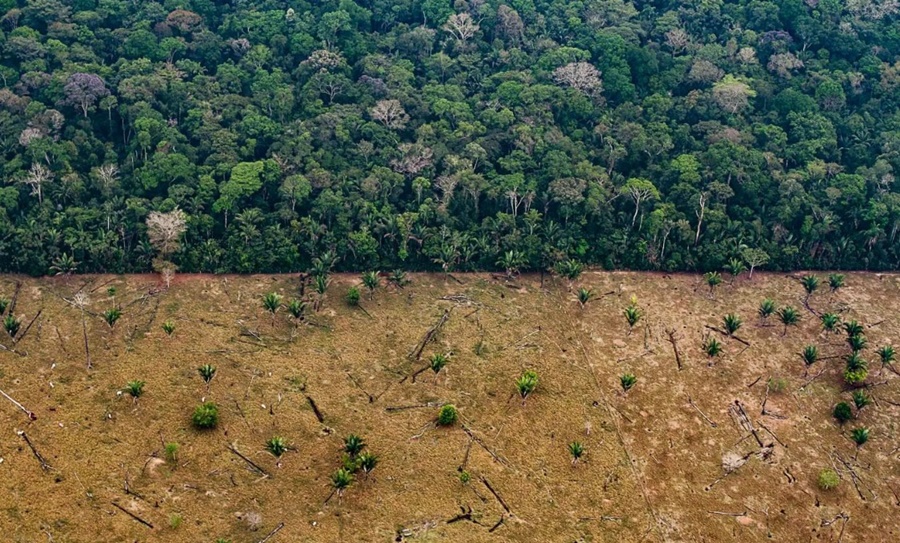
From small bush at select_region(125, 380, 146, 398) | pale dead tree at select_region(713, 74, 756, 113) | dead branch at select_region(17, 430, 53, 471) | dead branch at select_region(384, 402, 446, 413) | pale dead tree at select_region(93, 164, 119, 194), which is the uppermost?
pale dead tree at select_region(713, 74, 756, 113)

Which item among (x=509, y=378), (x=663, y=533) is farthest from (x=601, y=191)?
(x=663, y=533)

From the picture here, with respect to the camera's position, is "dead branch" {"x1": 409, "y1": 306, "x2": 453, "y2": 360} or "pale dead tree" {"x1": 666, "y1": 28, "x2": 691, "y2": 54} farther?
"pale dead tree" {"x1": 666, "y1": 28, "x2": 691, "y2": 54}

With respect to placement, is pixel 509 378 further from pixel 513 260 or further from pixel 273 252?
pixel 273 252

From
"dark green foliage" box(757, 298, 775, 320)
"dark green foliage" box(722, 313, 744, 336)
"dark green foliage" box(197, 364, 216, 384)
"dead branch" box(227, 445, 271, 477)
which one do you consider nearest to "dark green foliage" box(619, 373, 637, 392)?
"dark green foliage" box(722, 313, 744, 336)

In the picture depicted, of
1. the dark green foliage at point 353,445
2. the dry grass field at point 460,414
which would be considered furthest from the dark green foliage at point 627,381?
the dark green foliage at point 353,445

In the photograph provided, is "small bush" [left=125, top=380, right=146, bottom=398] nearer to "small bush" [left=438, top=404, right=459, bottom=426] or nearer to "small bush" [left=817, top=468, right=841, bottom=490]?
"small bush" [left=438, top=404, right=459, bottom=426]

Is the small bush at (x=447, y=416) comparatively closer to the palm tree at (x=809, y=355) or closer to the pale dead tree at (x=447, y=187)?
the pale dead tree at (x=447, y=187)
